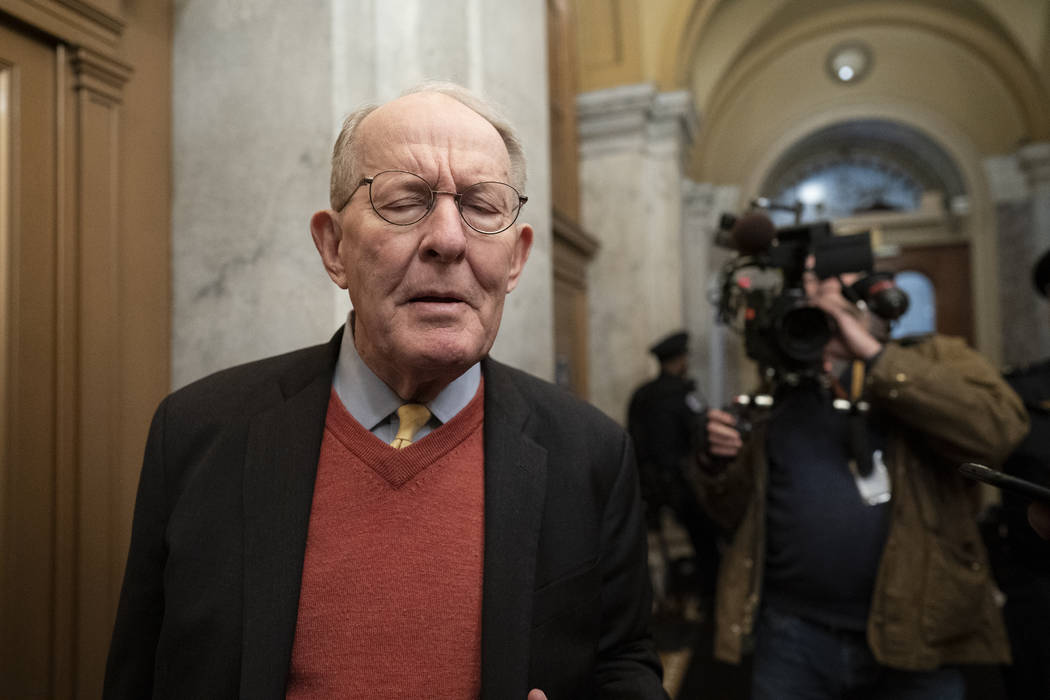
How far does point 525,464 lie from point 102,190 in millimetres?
1346

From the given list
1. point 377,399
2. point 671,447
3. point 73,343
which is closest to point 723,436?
point 377,399

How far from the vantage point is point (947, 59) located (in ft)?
25.9

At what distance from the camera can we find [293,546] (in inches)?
40.8

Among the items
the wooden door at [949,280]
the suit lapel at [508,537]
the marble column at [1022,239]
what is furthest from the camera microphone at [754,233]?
the wooden door at [949,280]

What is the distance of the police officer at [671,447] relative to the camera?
173 inches

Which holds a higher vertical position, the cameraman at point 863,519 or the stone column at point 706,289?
the stone column at point 706,289

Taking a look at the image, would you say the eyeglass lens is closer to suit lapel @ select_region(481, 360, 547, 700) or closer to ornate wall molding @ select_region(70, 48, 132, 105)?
suit lapel @ select_region(481, 360, 547, 700)

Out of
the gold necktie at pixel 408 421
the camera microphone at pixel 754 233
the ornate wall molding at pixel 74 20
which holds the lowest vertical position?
the gold necktie at pixel 408 421

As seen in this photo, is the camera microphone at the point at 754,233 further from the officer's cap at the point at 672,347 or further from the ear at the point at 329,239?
the officer's cap at the point at 672,347

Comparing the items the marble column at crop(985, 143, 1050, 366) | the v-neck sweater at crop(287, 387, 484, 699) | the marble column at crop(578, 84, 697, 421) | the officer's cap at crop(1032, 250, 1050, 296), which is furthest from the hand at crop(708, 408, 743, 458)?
the marble column at crop(985, 143, 1050, 366)

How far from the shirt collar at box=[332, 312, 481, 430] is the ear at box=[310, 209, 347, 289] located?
0.32 ft

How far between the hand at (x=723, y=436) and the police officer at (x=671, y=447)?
8.04 feet

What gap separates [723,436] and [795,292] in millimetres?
Result: 412

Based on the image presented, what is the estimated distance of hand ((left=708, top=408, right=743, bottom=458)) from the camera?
1.81 m
